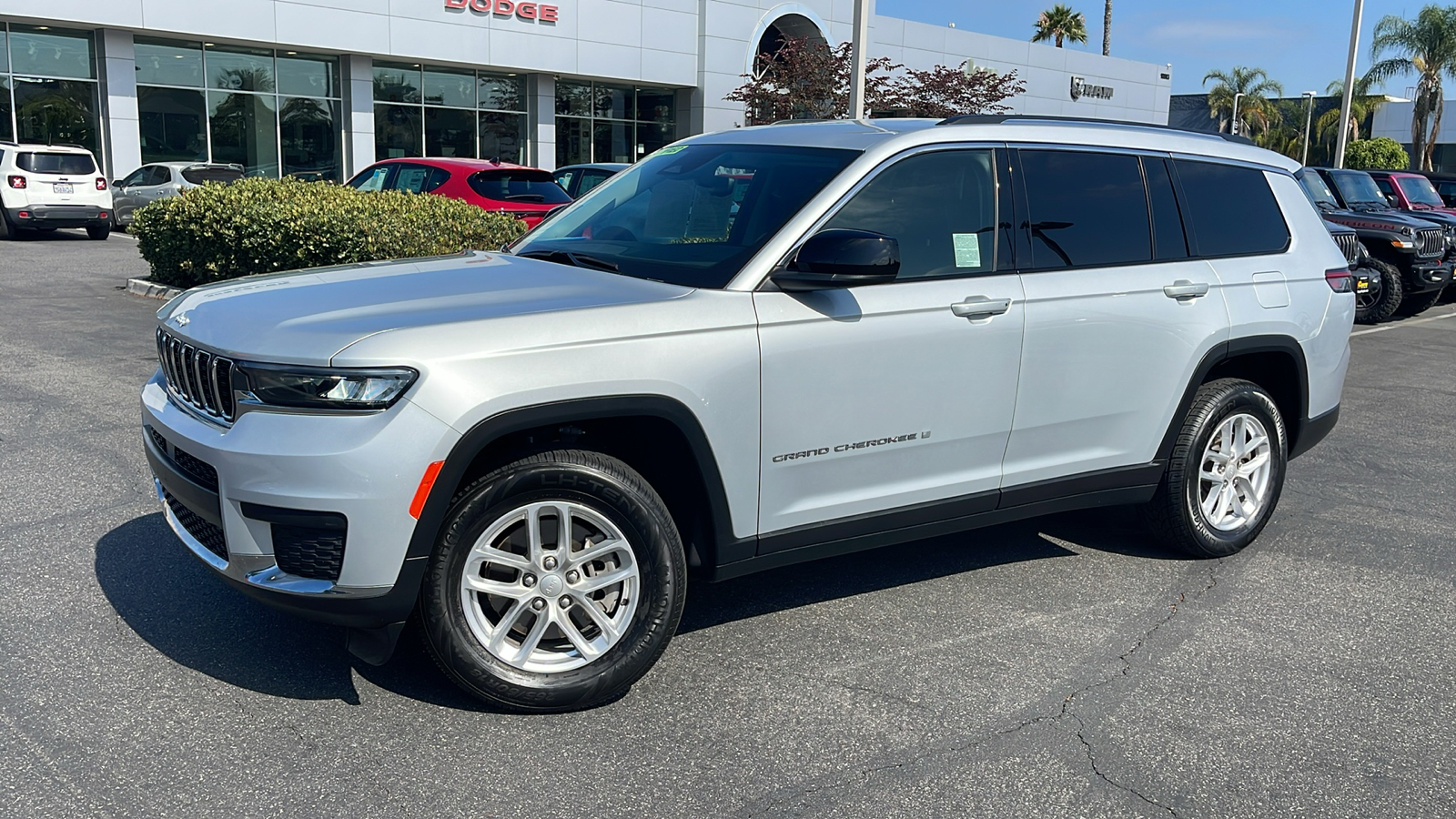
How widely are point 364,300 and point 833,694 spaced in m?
1.97

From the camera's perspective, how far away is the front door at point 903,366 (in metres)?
4.03

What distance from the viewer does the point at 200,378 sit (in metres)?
3.75

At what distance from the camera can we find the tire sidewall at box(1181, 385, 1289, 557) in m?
5.25

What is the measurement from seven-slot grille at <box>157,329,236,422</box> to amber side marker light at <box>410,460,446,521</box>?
0.64 meters

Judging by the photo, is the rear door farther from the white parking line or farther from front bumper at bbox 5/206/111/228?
front bumper at bbox 5/206/111/228

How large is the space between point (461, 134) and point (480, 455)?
30638mm

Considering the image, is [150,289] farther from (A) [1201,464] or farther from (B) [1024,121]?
(A) [1201,464]

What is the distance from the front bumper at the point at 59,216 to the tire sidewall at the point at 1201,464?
2152 cm

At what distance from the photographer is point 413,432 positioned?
337cm

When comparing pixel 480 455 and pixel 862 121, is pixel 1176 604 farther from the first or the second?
pixel 480 455

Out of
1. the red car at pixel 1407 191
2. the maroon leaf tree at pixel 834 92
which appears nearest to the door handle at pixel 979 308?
the maroon leaf tree at pixel 834 92

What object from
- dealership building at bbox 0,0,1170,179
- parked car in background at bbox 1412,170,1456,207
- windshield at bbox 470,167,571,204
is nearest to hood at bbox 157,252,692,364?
windshield at bbox 470,167,571,204

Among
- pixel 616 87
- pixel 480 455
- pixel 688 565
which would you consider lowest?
pixel 688 565

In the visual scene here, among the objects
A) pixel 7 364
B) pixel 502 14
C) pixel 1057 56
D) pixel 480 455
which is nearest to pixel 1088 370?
pixel 480 455
